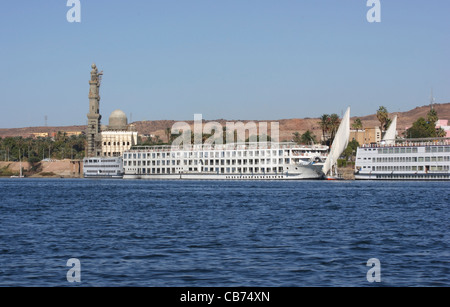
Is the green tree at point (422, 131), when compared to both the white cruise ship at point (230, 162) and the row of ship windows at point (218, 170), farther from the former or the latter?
the row of ship windows at point (218, 170)

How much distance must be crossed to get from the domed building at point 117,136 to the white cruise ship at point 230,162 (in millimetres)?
32281

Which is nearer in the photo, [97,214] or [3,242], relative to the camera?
[3,242]

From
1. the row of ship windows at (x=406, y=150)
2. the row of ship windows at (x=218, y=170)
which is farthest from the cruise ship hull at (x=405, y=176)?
the row of ship windows at (x=218, y=170)

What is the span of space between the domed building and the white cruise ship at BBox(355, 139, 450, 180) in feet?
285

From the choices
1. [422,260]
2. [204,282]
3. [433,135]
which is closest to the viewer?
[204,282]

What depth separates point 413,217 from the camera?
142 ft

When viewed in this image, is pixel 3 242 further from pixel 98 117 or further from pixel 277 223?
pixel 98 117

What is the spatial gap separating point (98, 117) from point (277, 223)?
159447 mm

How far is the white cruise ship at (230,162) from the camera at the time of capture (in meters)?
130

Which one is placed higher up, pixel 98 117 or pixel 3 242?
pixel 98 117

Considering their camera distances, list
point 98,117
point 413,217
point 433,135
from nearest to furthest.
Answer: point 413,217
point 433,135
point 98,117

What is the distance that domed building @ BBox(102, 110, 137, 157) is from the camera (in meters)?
192

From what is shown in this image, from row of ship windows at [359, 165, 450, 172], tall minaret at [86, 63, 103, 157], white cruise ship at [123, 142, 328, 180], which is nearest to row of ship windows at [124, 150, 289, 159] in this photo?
white cruise ship at [123, 142, 328, 180]
